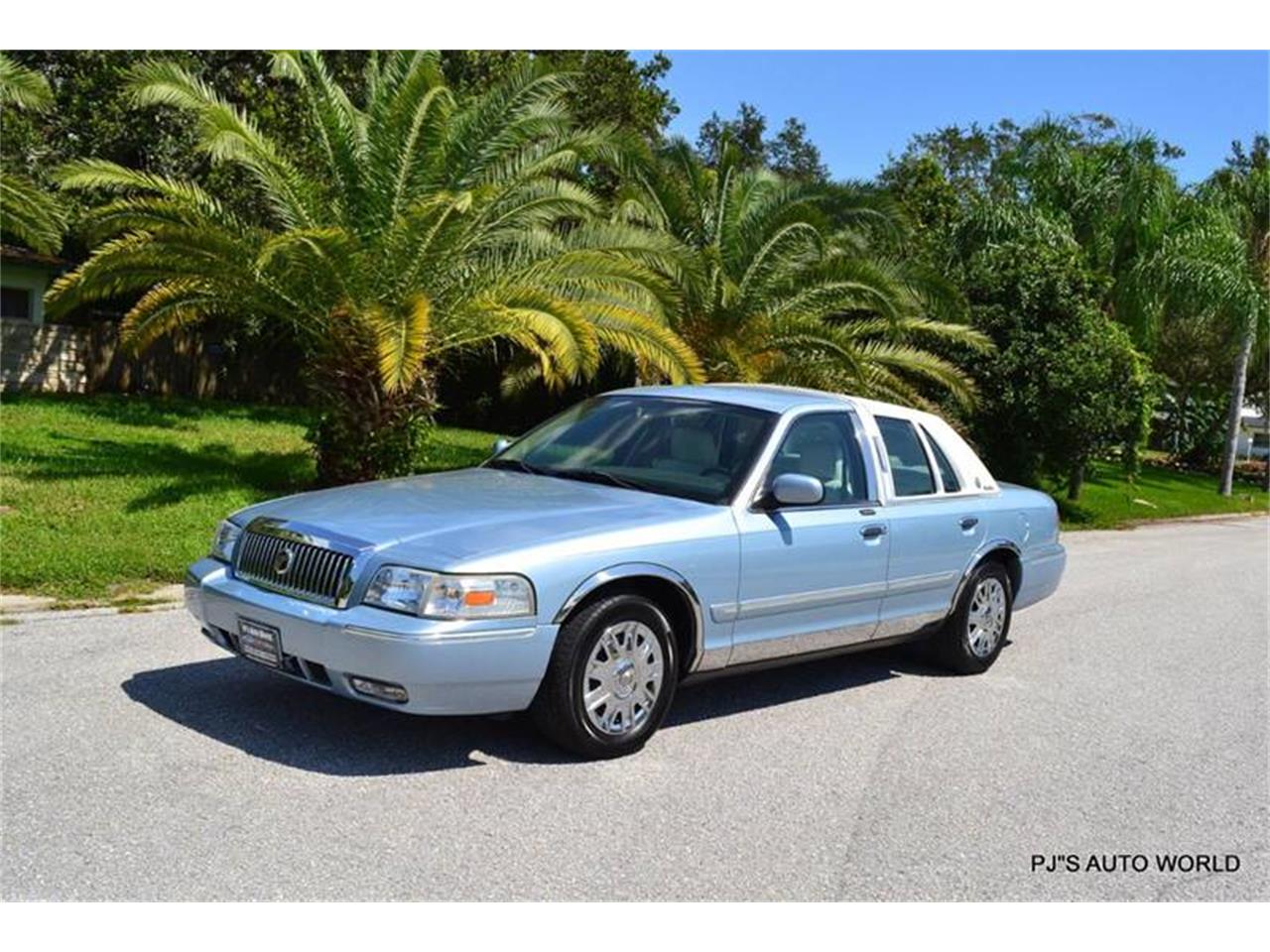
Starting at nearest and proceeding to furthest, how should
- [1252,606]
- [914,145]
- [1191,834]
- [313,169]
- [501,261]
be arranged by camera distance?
[1191,834], [1252,606], [501,261], [313,169], [914,145]

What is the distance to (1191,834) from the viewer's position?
18.1 feet

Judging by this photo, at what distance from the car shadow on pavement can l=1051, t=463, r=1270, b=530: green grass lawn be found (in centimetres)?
1596

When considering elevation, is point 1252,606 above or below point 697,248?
below

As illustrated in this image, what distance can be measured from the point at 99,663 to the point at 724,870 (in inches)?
155

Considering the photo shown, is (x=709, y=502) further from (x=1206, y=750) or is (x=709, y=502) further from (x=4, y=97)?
(x=4, y=97)

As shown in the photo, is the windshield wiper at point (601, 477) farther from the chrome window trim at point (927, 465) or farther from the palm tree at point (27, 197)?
the palm tree at point (27, 197)

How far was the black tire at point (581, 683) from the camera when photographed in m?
5.61

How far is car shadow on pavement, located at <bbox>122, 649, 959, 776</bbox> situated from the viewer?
Result: 5.66m

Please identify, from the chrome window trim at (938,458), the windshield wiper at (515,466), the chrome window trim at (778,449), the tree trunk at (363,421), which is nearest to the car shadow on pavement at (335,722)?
the chrome window trim at (778,449)

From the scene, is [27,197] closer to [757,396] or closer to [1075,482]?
[757,396]

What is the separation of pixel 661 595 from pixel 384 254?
7994mm

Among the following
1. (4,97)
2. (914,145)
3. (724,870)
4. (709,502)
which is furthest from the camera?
(914,145)

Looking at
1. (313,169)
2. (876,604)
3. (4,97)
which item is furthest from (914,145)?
(876,604)

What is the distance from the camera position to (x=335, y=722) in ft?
20.0
